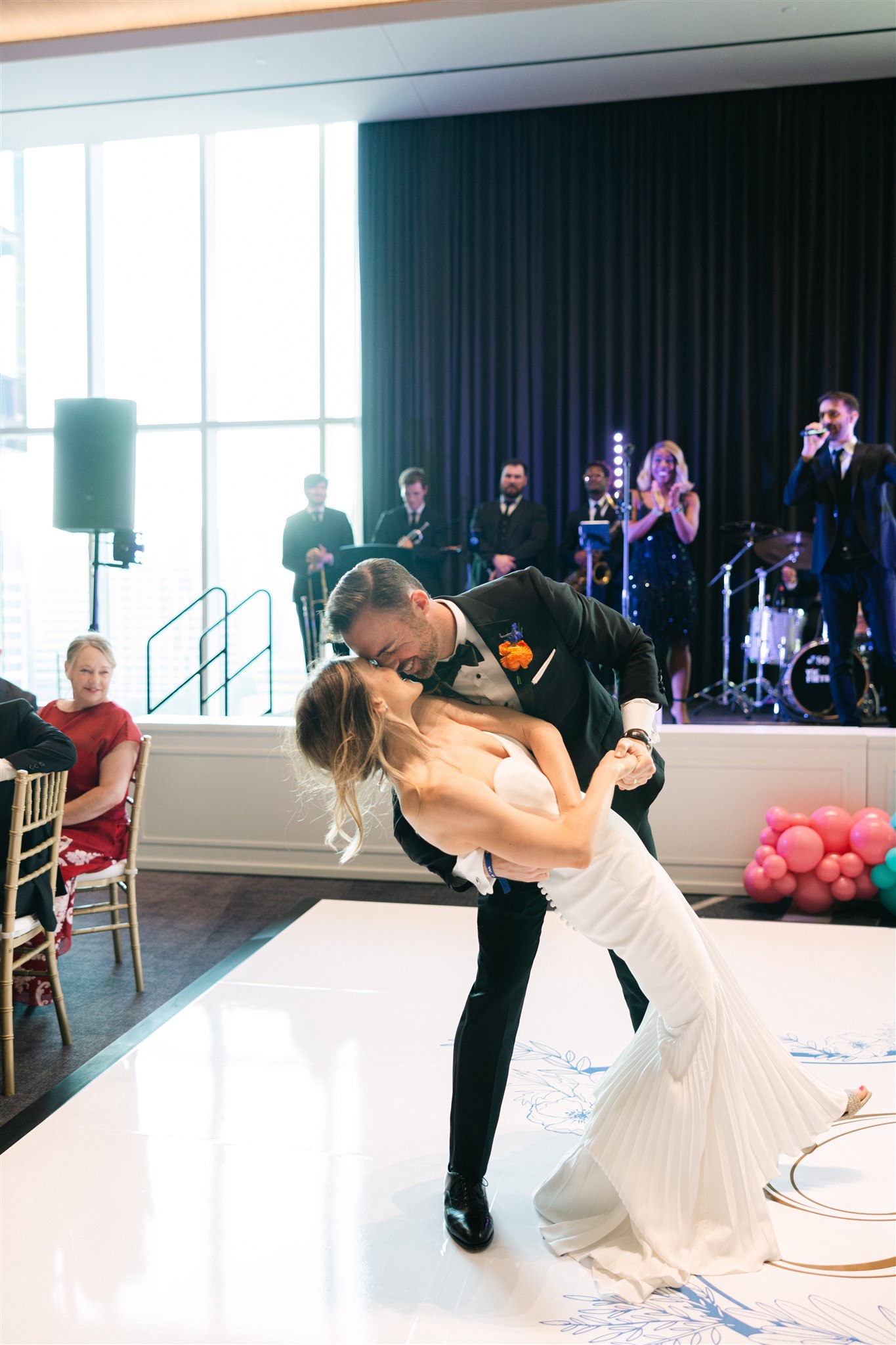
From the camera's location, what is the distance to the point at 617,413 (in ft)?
27.3

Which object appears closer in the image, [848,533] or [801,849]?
[801,849]

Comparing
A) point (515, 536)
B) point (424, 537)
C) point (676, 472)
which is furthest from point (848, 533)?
point (424, 537)

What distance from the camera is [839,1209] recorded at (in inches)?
78.8

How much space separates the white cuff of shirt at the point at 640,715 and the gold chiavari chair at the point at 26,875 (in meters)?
1.50

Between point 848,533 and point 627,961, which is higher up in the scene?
point 848,533

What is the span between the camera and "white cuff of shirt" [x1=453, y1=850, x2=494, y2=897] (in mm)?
1775

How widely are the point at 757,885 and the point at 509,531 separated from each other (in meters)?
3.56

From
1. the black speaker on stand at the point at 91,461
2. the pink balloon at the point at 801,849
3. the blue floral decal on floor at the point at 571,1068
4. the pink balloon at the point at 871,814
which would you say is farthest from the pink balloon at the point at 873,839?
the black speaker on stand at the point at 91,461

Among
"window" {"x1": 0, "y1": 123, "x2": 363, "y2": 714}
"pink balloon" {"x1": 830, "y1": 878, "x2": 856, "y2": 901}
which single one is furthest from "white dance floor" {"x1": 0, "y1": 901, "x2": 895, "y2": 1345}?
"window" {"x1": 0, "y1": 123, "x2": 363, "y2": 714}

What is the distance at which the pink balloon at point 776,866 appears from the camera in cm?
399

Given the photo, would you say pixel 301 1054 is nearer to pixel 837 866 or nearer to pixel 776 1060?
pixel 776 1060

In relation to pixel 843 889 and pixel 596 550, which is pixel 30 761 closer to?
pixel 843 889

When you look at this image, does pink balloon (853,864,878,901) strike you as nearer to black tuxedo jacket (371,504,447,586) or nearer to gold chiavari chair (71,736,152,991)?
gold chiavari chair (71,736,152,991)

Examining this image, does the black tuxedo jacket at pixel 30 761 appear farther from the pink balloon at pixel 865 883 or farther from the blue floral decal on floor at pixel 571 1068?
the pink balloon at pixel 865 883
